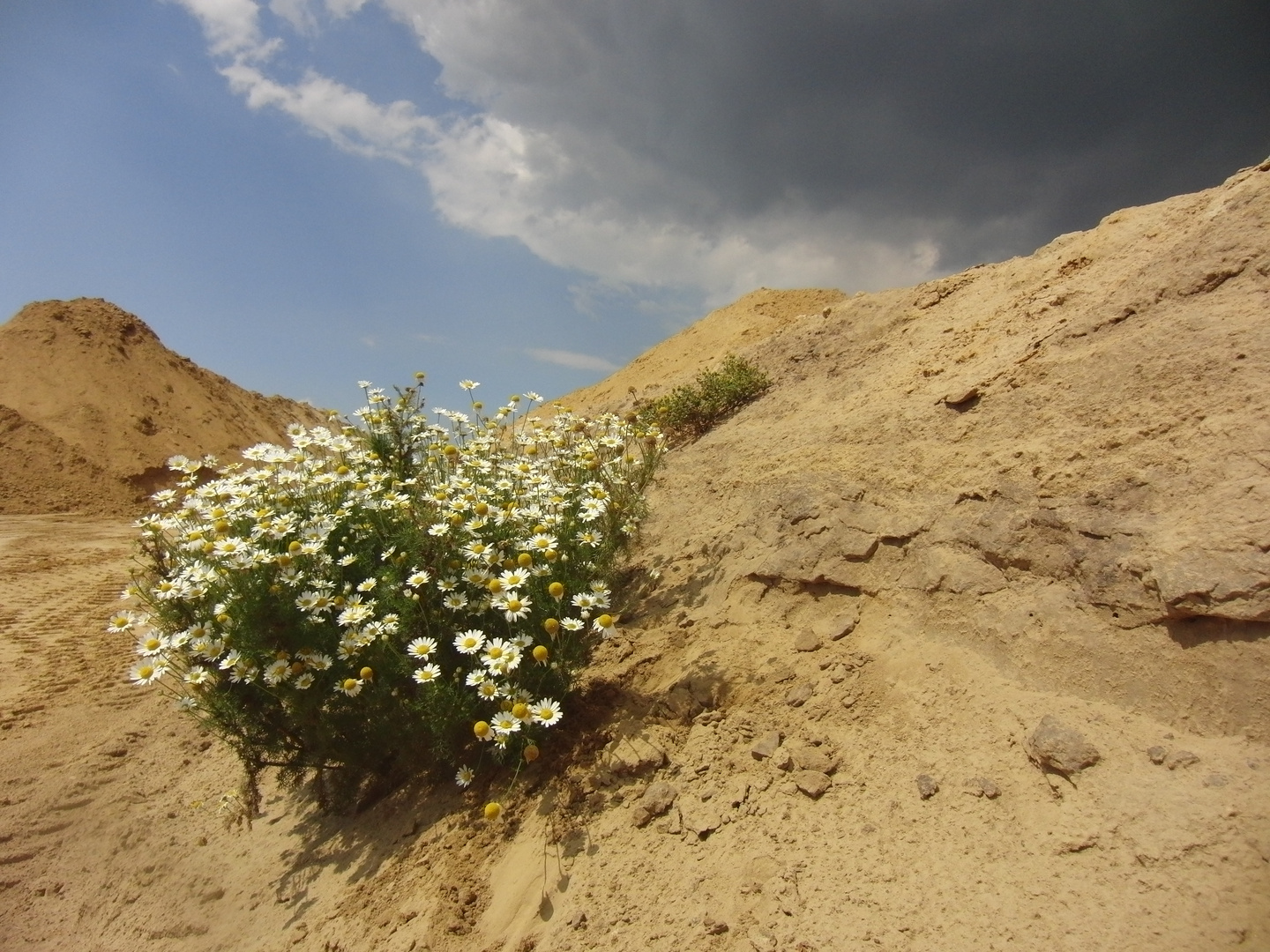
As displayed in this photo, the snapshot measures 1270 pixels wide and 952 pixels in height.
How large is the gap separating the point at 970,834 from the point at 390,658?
2603 mm

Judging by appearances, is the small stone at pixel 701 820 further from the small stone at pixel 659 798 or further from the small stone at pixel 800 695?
the small stone at pixel 800 695

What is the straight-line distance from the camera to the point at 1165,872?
219 cm

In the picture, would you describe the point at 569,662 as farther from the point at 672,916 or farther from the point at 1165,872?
the point at 1165,872

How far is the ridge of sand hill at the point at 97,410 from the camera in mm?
13453

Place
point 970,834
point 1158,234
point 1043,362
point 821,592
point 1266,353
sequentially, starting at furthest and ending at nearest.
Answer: point 1158,234
point 1043,362
point 821,592
point 1266,353
point 970,834

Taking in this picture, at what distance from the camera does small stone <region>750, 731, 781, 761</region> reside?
3234 mm

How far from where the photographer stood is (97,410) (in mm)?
15352

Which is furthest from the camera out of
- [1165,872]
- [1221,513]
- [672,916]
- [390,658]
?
[390,658]

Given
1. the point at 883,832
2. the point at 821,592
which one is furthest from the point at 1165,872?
the point at 821,592

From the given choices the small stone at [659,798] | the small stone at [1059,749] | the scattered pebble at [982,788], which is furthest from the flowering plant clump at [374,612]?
the small stone at [1059,749]

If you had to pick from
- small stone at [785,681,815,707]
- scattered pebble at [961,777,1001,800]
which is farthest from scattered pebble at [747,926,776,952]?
small stone at [785,681,815,707]

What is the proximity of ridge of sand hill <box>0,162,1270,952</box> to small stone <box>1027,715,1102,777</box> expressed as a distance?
0.08ft

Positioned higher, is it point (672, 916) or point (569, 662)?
point (569, 662)

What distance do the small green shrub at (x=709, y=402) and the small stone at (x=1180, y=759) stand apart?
500 cm
